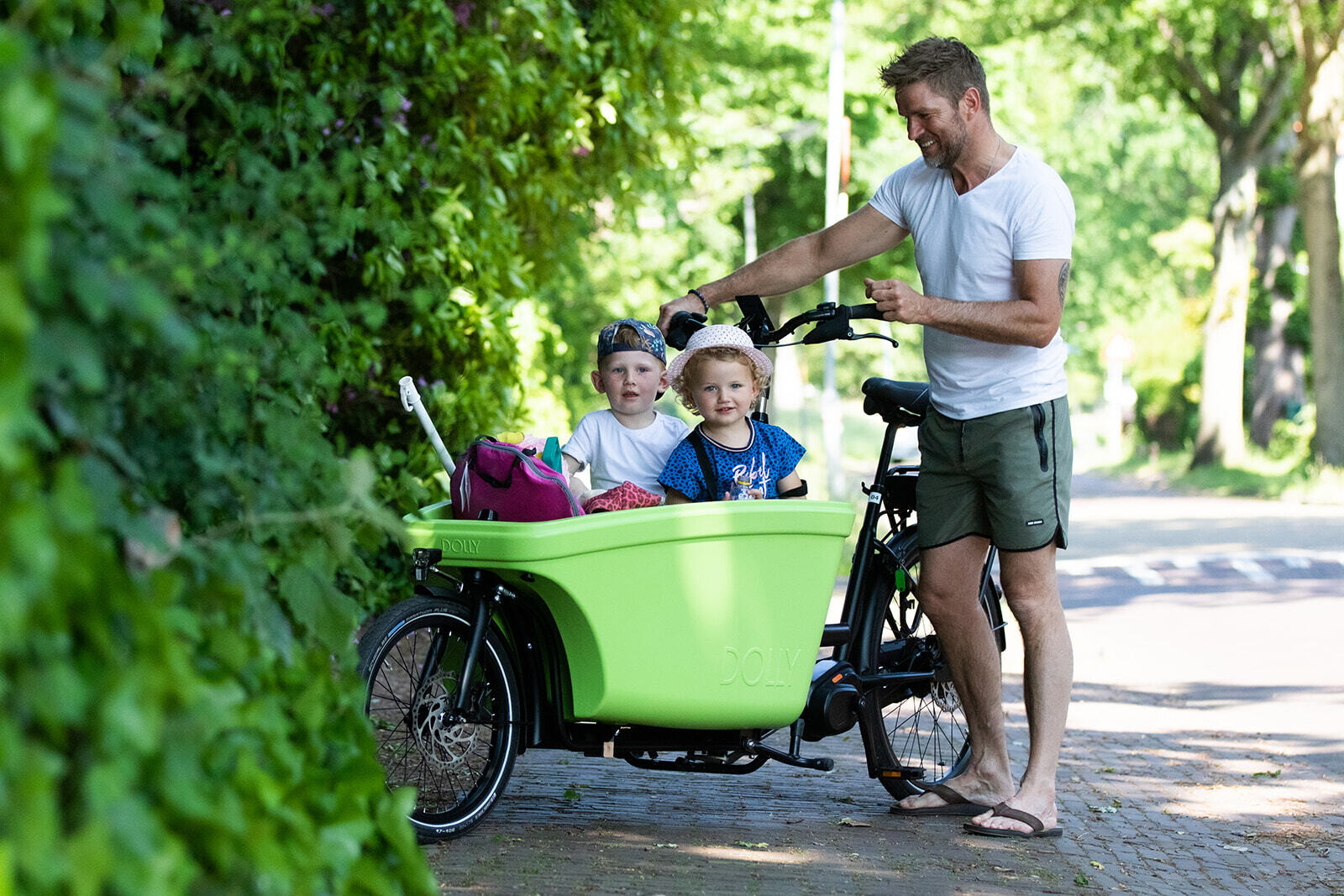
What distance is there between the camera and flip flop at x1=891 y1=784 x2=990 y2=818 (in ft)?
16.7

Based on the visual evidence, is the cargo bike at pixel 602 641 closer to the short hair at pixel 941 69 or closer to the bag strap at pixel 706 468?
the bag strap at pixel 706 468

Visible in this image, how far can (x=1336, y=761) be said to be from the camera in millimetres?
6461

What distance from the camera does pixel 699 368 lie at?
4883 millimetres

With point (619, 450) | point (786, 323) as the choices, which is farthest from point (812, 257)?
point (619, 450)

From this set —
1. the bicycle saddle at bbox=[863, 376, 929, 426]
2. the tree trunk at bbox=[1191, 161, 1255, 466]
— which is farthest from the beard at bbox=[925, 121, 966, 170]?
the tree trunk at bbox=[1191, 161, 1255, 466]

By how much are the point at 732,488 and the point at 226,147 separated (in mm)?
1820

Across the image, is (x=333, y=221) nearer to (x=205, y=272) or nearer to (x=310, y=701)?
(x=205, y=272)

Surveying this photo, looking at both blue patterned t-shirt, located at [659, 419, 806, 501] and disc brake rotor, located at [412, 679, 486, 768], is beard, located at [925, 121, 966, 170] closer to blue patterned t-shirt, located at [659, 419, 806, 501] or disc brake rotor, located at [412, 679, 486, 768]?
blue patterned t-shirt, located at [659, 419, 806, 501]

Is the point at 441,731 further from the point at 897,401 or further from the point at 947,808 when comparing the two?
the point at 897,401

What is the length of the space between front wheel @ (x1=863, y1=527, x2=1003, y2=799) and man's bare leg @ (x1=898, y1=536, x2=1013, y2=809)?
0.07 m

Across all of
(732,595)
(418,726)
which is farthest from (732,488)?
(418,726)

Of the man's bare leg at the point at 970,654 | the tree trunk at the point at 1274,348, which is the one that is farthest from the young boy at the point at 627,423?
the tree trunk at the point at 1274,348

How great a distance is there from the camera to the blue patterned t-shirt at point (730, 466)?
4.72m

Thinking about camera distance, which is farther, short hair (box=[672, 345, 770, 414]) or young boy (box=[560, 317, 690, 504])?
young boy (box=[560, 317, 690, 504])
